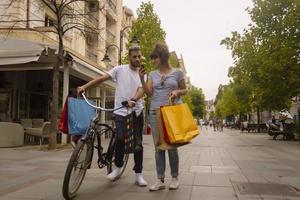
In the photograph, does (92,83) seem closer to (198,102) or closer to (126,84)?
(126,84)

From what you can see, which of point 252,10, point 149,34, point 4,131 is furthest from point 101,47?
point 4,131

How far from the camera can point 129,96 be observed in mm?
7004

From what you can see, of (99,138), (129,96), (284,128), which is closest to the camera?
(99,138)

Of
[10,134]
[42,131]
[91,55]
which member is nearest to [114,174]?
[10,134]

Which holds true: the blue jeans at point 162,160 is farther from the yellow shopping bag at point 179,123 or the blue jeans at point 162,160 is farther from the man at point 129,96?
the yellow shopping bag at point 179,123

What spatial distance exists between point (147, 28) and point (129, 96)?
31.5 m

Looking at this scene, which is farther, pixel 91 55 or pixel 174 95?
pixel 91 55

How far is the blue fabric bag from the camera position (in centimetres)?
642

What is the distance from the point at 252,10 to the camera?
27172mm

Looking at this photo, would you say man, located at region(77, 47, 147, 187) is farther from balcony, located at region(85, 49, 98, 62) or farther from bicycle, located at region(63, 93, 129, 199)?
balcony, located at region(85, 49, 98, 62)

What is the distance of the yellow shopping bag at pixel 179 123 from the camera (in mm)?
6234

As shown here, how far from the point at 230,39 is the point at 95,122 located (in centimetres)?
2534

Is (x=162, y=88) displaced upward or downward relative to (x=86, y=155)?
upward

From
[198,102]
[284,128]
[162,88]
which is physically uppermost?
[198,102]
